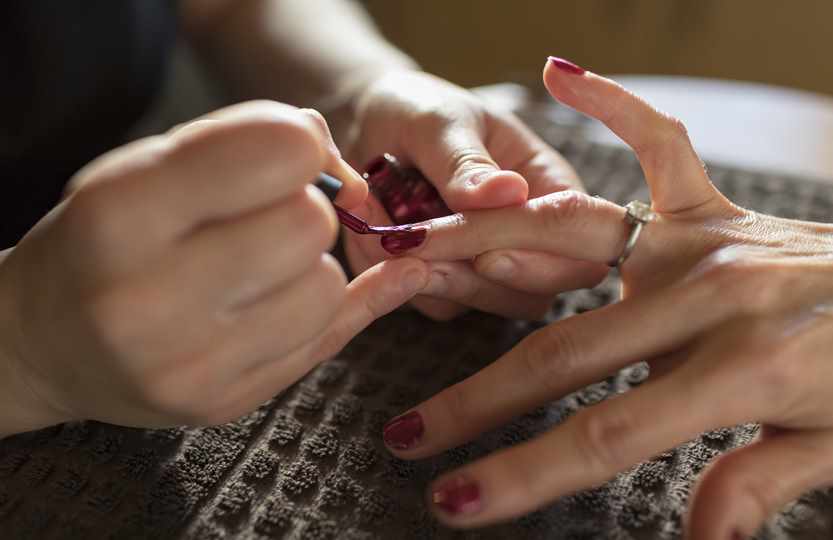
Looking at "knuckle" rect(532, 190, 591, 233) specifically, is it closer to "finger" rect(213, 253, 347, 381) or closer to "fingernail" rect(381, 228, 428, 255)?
"fingernail" rect(381, 228, 428, 255)

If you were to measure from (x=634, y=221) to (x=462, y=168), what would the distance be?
0.47 ft

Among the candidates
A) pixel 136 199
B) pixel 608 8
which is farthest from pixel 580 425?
pixel 608 8

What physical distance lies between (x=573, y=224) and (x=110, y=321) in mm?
335

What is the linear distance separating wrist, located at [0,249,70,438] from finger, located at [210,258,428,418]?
5.1 inches

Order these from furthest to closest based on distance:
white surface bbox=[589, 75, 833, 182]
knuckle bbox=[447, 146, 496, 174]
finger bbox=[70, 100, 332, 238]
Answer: white surface bbox=[589, 75, 833, 182] → knuckle bbox=[447, 146, 496, 174] → finger bbox=[70, 100, 332, 238]

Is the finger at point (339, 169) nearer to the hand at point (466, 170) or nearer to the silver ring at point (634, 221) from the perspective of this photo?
the hand at point (466, 170)

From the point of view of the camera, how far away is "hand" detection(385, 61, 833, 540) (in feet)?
1.40

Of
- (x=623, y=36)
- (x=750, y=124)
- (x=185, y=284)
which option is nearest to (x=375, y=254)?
(x=185, y=284)

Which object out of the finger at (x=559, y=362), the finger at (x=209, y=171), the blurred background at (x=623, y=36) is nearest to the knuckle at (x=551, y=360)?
the finger at (x=559, y=362)

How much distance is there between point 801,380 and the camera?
0.44 m

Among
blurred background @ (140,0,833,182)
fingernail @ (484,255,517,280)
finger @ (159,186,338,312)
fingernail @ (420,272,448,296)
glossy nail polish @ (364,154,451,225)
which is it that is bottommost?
blurred background @ (140,0,833,182)

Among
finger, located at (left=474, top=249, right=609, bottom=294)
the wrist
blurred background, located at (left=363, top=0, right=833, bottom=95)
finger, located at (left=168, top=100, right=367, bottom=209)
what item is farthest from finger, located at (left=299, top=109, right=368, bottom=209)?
blurred background, located at (left=363, top=0, right=833, bottom=95)

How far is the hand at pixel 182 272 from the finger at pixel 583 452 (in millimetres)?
132

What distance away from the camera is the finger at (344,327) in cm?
44
